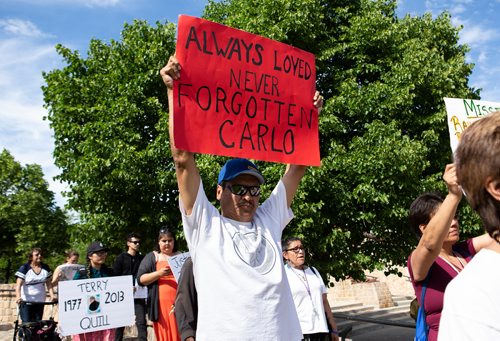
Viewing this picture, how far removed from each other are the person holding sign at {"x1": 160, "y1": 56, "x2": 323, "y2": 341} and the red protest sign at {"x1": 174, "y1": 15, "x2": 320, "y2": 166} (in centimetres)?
12

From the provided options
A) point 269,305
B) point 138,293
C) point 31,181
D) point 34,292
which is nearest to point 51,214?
point 31,181

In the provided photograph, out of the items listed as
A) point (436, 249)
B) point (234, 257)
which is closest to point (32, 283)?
point (234, 257)

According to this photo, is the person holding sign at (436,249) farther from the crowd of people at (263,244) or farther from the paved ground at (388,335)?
the paved ground at (388,335)

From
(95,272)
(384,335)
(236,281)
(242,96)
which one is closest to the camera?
(236,281)

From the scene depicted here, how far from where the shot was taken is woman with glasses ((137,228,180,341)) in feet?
17.9

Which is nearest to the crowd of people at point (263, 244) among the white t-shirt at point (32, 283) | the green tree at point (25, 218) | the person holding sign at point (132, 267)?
the person holding sign at point (132, 267)

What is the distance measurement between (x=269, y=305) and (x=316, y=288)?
304 cm

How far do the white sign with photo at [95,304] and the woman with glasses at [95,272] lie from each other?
71mm

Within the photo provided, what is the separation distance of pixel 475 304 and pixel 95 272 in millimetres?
6147

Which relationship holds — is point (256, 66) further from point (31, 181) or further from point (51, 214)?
point (31, 181)

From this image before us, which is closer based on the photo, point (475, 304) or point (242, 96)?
point (475, 304)

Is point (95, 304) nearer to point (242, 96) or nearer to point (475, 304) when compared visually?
point (242, 96)

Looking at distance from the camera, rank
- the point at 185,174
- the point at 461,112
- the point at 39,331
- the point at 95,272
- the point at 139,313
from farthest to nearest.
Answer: the point at 39,331
the point at 139,313
the point at 95,272
the point at 461,112
the point at 185,174

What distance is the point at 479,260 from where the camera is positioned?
107cm
